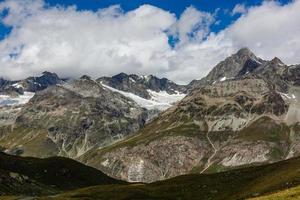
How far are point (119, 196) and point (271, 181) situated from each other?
53.9 meters

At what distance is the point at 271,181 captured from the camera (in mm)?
184500

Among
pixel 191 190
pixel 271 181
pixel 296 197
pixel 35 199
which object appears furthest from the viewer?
pixel 191 190

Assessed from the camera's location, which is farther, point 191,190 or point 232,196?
point 191,190

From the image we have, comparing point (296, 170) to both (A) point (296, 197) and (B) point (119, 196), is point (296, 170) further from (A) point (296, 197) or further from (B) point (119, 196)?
(A) point (296, 197)

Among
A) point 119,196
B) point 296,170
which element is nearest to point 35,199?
point 119,196

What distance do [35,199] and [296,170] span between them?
91645mm

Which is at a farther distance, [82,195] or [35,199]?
[82,195]

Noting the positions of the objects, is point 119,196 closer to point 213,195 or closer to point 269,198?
point 213,195

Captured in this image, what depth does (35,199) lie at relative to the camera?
567 ft

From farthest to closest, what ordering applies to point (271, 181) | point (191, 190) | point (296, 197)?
point (191, 190)
point (271, 181)
point (296, 197)

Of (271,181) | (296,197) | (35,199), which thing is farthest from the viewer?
(271,181)

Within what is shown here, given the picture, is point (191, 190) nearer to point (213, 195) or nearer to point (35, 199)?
point (213, 195)

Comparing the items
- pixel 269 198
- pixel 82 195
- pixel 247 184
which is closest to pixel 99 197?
pixel 82 195

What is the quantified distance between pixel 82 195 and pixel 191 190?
1641 inches
